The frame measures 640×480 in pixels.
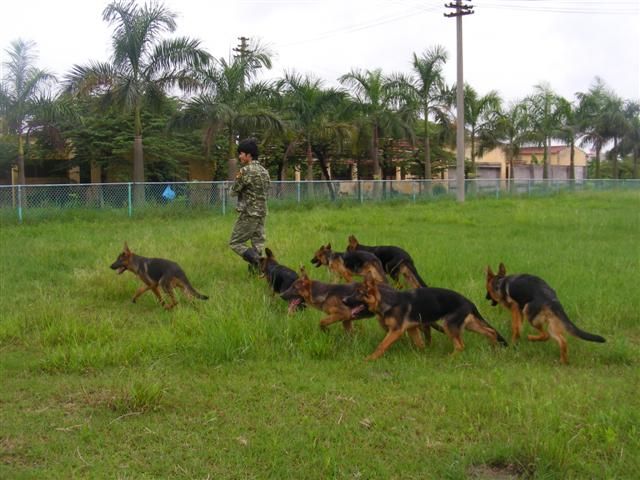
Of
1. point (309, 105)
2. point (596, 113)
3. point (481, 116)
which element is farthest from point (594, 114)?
point (309, 105)

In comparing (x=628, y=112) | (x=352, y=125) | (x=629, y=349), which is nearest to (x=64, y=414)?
(x=629, y=349)

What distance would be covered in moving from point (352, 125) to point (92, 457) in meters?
24.4

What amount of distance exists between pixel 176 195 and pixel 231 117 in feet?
13.5

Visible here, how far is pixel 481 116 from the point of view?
115 ft

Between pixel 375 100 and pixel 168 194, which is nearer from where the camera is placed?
pixel 168 194

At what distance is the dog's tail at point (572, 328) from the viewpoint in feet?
15.8

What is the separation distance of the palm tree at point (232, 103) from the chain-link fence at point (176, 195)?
2.77m

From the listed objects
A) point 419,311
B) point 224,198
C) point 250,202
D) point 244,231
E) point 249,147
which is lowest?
point 419,311

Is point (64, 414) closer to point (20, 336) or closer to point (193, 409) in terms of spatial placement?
point (193, 409)

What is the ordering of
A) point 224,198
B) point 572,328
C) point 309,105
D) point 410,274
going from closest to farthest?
point 572,328 → point 410,274 → point 224,198 → point 309,105

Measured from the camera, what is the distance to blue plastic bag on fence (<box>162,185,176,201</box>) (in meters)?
18.5

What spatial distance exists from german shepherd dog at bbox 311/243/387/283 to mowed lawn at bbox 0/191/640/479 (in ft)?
1.18

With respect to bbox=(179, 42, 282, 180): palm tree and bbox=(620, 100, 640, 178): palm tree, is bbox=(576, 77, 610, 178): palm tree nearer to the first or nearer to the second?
bbox=(620, 100, 640, 178): palm tree

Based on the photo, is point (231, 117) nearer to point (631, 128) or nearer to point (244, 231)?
point (244, 231)
